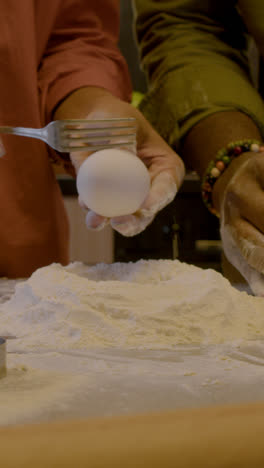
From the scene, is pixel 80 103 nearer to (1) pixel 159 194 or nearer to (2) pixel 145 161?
(2) pixel 145 161

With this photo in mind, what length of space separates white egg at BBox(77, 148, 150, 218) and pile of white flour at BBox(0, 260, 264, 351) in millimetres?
153

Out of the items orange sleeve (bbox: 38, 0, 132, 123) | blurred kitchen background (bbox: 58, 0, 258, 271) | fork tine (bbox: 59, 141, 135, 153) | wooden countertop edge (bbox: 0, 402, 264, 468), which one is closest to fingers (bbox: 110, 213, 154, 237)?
fork tine (bbox: 59, 141, 135, 153)

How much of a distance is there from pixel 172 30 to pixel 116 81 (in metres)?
0.20

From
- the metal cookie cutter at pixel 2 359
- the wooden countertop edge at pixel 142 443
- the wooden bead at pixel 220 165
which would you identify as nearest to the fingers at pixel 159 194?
the wooden bead at pixel 220 165

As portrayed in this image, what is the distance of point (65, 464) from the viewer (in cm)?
26

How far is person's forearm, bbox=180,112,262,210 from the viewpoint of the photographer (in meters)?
1.06

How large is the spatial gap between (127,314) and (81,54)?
754 mm

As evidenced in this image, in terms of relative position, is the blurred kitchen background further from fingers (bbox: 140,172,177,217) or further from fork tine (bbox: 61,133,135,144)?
fork tine (bbox: 61,133,135,144)

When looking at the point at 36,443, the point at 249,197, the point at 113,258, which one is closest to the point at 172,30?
the point at 249,197

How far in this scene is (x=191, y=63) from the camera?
120cm

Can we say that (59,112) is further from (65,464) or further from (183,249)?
(65,464)

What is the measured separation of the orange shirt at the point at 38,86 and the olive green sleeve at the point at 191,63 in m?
0.10

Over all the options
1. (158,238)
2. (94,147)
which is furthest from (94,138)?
(158,238)

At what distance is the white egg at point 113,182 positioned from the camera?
84 centimetres
